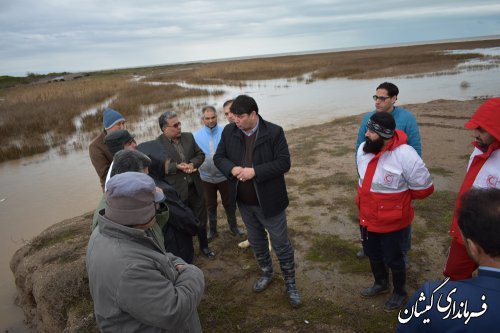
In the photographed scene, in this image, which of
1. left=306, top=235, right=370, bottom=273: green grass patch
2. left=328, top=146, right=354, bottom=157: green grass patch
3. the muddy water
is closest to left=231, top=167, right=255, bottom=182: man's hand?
left=306, top=235, right=370, bottom=273: green grass patch

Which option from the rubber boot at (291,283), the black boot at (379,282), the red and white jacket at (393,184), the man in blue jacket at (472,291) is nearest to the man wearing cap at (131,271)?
the man in blue jacket at (472,291)

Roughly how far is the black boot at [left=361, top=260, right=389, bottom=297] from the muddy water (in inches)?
153

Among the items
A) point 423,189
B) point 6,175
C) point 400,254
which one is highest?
point 423,189

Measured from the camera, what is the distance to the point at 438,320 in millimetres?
1236

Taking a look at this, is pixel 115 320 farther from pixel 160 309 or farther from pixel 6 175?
pixel 6 175

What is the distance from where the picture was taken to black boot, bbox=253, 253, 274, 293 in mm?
3422

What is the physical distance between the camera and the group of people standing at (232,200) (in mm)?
1479

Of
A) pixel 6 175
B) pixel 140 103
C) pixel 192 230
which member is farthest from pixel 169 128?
pixel 140 103

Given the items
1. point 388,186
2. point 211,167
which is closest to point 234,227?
point 211,167

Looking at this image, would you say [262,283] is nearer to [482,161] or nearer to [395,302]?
[395,302]

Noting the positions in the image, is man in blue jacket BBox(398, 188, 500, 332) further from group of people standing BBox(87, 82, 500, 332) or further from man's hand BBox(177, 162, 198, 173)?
man's hand BBox(177, 162, 198, 173)

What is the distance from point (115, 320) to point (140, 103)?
1963cm

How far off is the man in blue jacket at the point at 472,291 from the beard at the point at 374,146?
1310mm

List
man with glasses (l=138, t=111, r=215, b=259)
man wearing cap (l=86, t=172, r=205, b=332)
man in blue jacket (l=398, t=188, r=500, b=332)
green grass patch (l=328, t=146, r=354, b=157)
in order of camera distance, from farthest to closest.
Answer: green grass patch (l=328, t=146, r=354, b=157)
man with glasses (l=138, t=111, r=215, b=259)
man wearing cap (l=86, t=172, r=205, b=332)
man in blue jacket (l=398, t=188, r=500, b=332)
